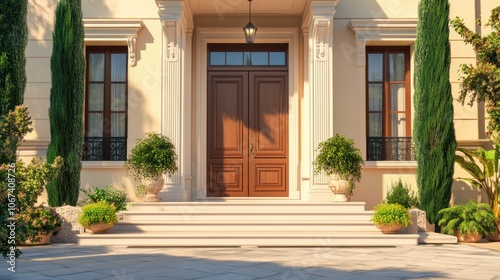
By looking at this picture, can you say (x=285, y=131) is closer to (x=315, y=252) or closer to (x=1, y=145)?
(x=315, y=252)

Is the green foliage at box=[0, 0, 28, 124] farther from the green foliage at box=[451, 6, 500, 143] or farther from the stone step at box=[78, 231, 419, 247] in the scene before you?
the green foliage at box=[451, 6, 500, 143]

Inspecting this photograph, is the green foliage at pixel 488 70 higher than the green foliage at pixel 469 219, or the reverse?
the green foliage at pixel 488 70

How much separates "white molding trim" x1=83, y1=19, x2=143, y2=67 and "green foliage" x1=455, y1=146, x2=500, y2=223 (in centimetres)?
763

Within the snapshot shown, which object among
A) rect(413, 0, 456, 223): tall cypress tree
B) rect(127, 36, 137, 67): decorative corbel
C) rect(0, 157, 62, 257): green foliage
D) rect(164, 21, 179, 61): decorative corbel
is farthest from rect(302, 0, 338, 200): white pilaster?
rect(0, 157, 62, 257): green foliage

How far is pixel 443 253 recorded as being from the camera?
9.10 m

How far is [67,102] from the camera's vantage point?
11.9 m

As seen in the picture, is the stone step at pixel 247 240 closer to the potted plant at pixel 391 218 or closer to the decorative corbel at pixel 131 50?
the potted plant at pixel 391 218

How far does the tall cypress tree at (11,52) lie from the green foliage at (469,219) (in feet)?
26.7

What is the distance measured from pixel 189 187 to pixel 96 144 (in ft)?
7.87

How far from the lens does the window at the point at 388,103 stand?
43.8 feet

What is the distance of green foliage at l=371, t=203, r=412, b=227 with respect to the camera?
1022cm

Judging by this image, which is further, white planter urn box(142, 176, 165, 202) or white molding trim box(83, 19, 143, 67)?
white molding trim box(83, 19, 143, 67)

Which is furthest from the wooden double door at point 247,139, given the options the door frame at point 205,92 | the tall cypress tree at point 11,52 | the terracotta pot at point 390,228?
the tall cypress tree at point 11,52

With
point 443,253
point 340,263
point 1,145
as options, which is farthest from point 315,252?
point 1,145
